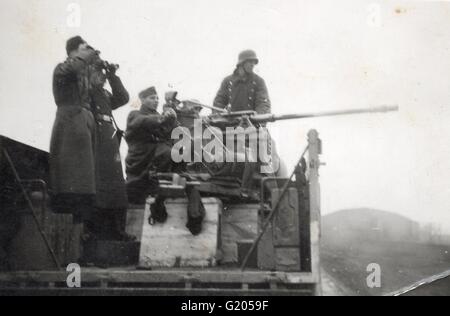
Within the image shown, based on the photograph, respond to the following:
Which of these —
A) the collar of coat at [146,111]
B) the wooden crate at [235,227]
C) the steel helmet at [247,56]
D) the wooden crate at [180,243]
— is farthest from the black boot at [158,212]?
the steel helmet at [247,56]

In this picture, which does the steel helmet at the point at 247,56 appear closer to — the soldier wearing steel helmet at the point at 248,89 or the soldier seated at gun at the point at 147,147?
the soldier wearing steel helmet at the point at 248,89

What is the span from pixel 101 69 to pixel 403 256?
10762 mm

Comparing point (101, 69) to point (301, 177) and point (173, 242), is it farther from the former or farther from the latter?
point (301, 177)

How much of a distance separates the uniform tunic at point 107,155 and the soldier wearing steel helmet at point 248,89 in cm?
191

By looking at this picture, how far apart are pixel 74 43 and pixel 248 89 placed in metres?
2.54

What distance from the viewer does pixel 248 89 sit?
7090 mm

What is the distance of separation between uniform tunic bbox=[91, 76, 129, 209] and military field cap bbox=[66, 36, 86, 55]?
49 cm

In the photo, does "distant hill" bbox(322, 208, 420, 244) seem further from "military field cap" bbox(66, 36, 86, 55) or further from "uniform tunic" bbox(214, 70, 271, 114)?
"military field cap" bbox(66, 36, 86, 55)

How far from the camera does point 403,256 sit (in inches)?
537

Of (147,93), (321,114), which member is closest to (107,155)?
(147,93)

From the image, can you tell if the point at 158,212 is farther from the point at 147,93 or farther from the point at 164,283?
the point at 147,93

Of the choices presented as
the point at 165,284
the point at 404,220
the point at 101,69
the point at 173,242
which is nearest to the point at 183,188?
the point at 173,242

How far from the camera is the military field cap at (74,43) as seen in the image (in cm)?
544

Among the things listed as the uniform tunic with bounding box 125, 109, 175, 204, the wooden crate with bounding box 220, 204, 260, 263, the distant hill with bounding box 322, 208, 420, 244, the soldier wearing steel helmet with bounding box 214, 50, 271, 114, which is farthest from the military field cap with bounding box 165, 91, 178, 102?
the distant hill with bounding box 322, 208, 420, 244
